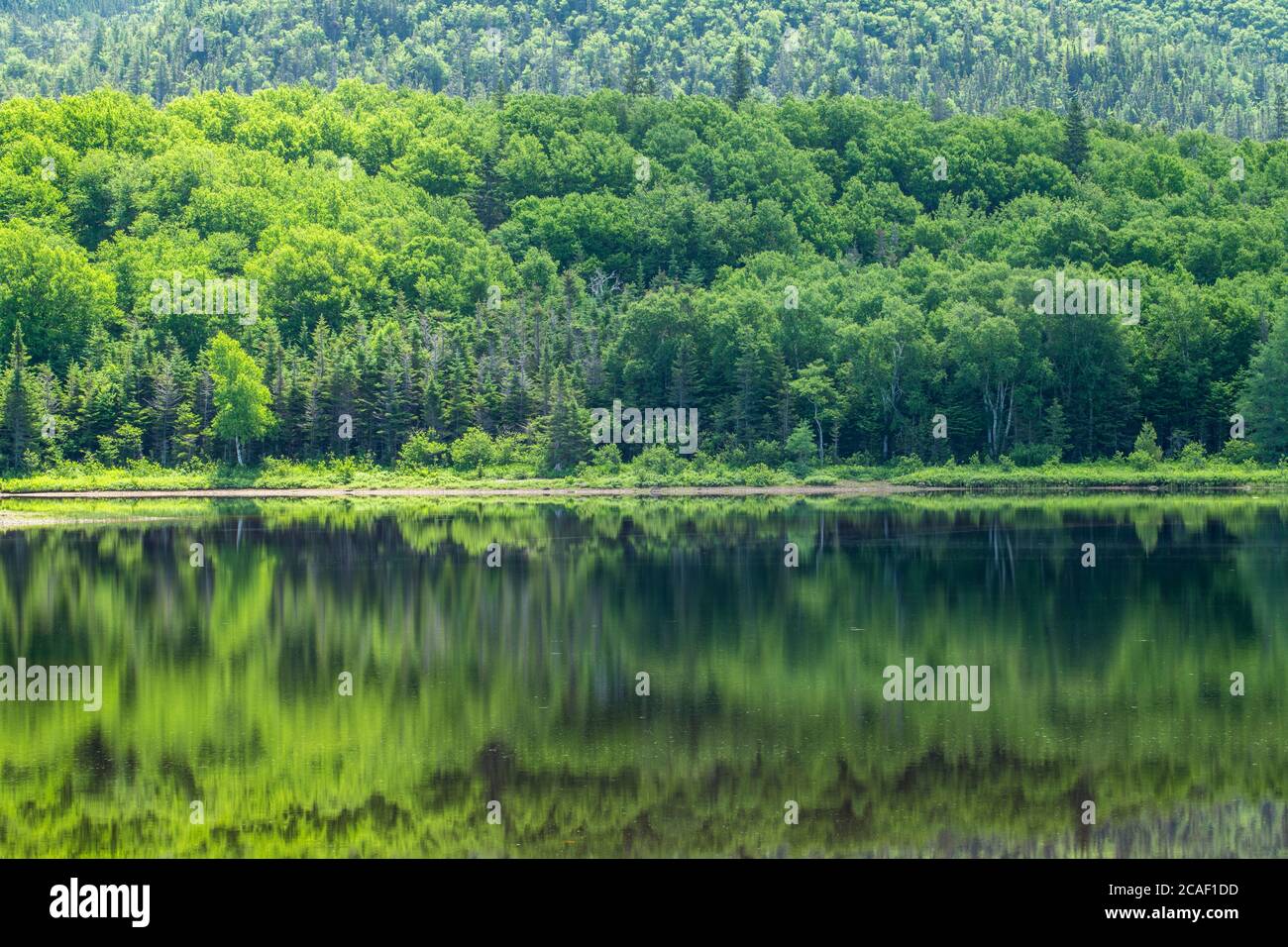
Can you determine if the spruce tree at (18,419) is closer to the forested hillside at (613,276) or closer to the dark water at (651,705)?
the forested hillside at (613,276)

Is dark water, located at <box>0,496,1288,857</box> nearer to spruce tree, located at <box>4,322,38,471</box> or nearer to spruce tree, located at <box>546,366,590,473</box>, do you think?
spruce tree, located at <box>546,366,590,473</box>

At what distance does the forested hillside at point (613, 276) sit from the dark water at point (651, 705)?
49.4m

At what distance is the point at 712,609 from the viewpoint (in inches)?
1721

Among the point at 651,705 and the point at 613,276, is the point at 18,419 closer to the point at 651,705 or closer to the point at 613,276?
the point at 613,276

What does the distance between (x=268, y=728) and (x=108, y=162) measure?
468 ft

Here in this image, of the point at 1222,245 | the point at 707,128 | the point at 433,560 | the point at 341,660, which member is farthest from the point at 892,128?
the point at 341,660

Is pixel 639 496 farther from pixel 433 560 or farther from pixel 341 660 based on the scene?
pixel 341 660

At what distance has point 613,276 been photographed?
510 feet

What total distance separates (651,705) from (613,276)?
12590 centimetres

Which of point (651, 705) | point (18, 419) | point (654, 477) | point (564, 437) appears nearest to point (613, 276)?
point (564, 437)

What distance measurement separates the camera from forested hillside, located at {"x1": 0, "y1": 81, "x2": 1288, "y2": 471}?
107875 mm

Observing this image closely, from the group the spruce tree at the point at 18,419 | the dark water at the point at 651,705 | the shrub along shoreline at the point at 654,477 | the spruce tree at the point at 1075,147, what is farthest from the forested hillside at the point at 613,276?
the dark water at the point at 651,705

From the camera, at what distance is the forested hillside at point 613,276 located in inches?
4247

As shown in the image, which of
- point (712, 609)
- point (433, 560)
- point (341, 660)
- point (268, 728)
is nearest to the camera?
point (268, 728)
